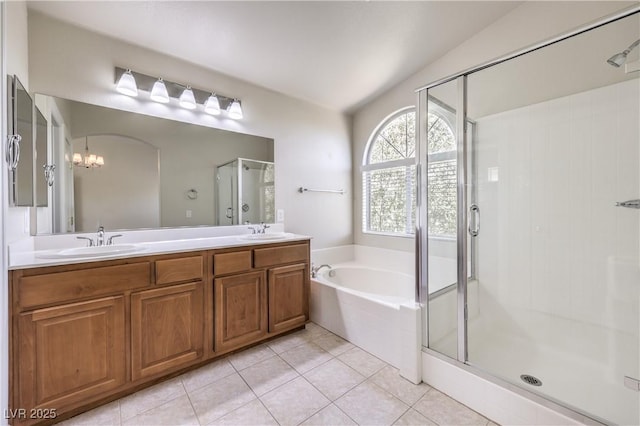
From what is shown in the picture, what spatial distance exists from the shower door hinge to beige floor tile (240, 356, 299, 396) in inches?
73.9

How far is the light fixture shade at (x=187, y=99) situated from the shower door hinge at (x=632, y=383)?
3.44 metres

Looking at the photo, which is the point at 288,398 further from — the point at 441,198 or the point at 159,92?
the point at 159,92

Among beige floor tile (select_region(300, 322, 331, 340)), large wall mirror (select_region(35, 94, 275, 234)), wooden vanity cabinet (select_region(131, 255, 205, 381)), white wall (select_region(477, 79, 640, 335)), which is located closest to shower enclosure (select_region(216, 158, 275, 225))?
large wall mirror (select_region(35, 94, 275, 234))

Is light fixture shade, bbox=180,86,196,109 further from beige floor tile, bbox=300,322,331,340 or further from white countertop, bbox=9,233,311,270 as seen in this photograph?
beige floor tile, bbox=300,322,331,340

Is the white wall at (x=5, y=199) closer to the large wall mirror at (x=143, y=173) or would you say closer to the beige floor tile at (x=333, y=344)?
the large wall mirror at (x=143, y=173)

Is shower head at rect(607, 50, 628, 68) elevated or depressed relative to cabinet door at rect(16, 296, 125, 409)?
elevated

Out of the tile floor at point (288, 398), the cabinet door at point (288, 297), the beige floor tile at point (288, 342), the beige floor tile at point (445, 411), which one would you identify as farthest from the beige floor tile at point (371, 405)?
the cabinet door at point (288, 297)

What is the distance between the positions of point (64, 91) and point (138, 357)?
1.79 meters

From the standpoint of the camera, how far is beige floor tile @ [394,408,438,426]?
4.49 ft

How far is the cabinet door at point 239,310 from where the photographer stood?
186cm

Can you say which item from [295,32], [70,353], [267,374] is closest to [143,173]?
[70,353]

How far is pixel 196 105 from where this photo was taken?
2.32 meters

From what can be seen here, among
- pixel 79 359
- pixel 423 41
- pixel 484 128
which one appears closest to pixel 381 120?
pixel 423 41

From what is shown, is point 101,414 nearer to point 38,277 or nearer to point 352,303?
point 38,277
